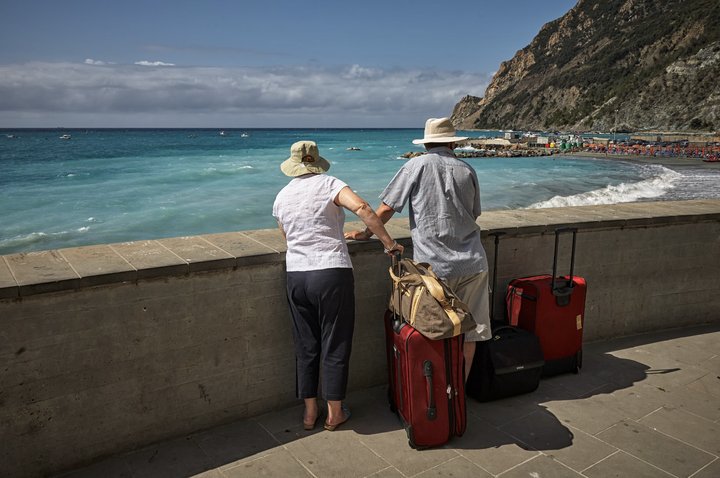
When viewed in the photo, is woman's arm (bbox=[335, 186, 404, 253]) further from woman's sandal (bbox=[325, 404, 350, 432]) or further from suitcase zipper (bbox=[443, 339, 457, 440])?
woman's sandal (bbox=[325, 404, 350, 432])

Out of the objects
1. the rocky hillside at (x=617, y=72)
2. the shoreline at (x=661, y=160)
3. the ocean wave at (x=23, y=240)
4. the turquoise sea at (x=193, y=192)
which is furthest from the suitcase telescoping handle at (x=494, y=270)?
the rocky hillside at (x=617, y=72)

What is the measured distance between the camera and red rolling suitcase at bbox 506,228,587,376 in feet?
13.0

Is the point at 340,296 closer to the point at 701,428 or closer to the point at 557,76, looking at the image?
the point at 701,428

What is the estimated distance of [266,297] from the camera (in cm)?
342

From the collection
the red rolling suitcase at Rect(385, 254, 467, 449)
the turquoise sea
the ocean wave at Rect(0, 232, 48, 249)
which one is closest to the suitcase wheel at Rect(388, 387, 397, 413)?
the red rolling suitcase at Rect(385, 254, 467, 449)

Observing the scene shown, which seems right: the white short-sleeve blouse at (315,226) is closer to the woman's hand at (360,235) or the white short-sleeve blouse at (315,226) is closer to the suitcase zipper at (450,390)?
the woman's hand at (360,235)

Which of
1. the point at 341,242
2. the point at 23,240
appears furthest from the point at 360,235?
the point at 23,240

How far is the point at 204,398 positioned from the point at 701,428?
2.98 metres

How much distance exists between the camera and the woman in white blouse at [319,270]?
3131 millimetres

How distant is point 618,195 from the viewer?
95.8ft

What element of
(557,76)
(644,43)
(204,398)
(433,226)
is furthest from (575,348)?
(557,76)

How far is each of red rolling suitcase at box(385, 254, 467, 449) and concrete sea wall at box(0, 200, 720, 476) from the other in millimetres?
731

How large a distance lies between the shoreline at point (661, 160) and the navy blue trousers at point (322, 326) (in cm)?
5125

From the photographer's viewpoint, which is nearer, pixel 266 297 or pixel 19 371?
pixel 19 371
